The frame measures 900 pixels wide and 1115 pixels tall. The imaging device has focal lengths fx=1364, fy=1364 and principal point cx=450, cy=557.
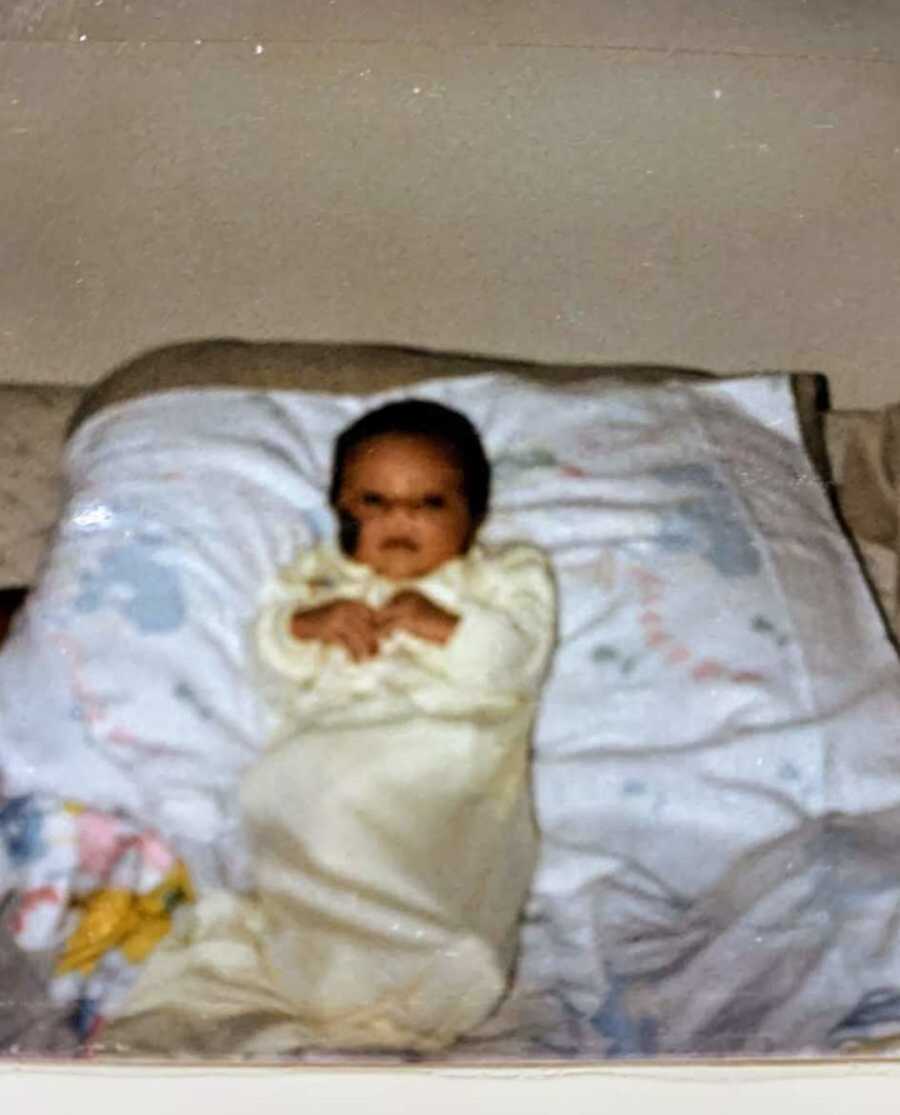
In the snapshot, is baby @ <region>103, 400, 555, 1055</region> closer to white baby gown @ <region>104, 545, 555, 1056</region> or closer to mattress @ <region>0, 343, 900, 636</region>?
white baby gown @ <region>104, 545, 555, 1056</region>

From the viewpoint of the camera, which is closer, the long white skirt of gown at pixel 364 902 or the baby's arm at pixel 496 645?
the long white skirt of gown at pixel 364 902

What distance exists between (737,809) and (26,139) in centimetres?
80

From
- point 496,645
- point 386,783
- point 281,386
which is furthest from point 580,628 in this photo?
point 281,386

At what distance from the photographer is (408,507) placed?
3.25 ft

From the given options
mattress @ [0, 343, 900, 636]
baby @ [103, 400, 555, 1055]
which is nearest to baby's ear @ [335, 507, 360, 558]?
baby @ [103, 400, 555, 1055]

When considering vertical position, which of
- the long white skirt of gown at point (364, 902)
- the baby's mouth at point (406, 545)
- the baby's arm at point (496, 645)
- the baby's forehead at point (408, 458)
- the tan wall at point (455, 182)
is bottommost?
the long white skirt of gown at point (364, 902)

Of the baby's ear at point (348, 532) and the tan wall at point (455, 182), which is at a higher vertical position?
the tan wall at point (455, 182)

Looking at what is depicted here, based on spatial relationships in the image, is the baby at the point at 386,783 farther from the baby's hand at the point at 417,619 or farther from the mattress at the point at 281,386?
the mattress at the point at 281,386

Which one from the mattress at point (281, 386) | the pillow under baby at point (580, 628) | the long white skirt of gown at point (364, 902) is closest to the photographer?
the long white skirt of gown at point (364, 902)

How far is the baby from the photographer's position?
773 mm

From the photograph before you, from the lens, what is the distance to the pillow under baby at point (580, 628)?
929mm

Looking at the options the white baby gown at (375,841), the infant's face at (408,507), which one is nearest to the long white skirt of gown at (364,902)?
the white baby gown at (375,841)

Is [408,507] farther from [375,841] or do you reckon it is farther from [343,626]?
[375,841]

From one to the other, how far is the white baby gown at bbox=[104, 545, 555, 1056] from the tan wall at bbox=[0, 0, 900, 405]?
30cm
